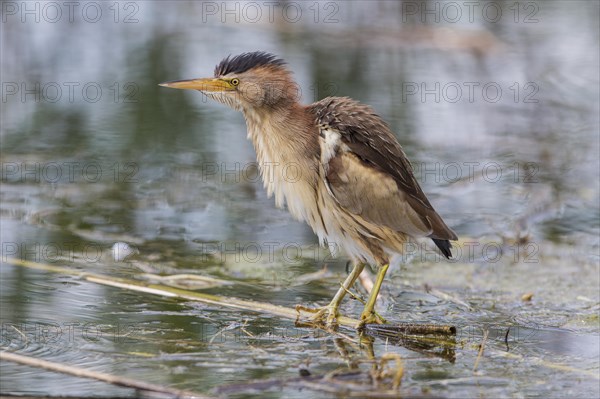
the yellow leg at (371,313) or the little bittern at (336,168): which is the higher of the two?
the little bittern at (336,168)

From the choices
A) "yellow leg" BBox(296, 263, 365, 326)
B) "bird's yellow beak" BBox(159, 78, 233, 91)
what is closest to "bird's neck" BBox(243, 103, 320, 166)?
"bird's yellow beak" BBox(159, 78, 233, 91)

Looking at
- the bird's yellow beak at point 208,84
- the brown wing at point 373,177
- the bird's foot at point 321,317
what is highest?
the bird's yellow beak at point 208,84

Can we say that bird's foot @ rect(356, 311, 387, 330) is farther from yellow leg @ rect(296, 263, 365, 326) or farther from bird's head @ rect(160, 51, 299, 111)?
bird's head @ rect(160, 51, 299, 111)

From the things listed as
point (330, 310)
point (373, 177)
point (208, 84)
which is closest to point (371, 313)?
point (330, 310)

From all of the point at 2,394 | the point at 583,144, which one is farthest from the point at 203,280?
the point at 583,144

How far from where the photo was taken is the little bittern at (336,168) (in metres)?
4.89

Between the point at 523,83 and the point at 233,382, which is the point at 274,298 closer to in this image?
the point at 233,382

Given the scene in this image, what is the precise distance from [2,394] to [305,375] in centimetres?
105

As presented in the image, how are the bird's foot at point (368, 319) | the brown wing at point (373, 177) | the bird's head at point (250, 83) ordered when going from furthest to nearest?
the bird's head at point (250, 83) < the brown wing at point (373, 177) < the bird's foot at point (368, 319)

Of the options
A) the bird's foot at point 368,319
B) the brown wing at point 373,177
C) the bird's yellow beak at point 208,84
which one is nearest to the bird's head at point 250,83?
the bird's yellow beak at point 208,84

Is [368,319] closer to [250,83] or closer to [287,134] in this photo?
[287,134]

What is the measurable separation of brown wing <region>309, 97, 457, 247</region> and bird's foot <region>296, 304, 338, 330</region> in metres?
0.45

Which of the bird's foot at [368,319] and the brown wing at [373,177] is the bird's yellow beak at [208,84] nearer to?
the brown wing at [373,177]

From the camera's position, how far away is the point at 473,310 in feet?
16.8
